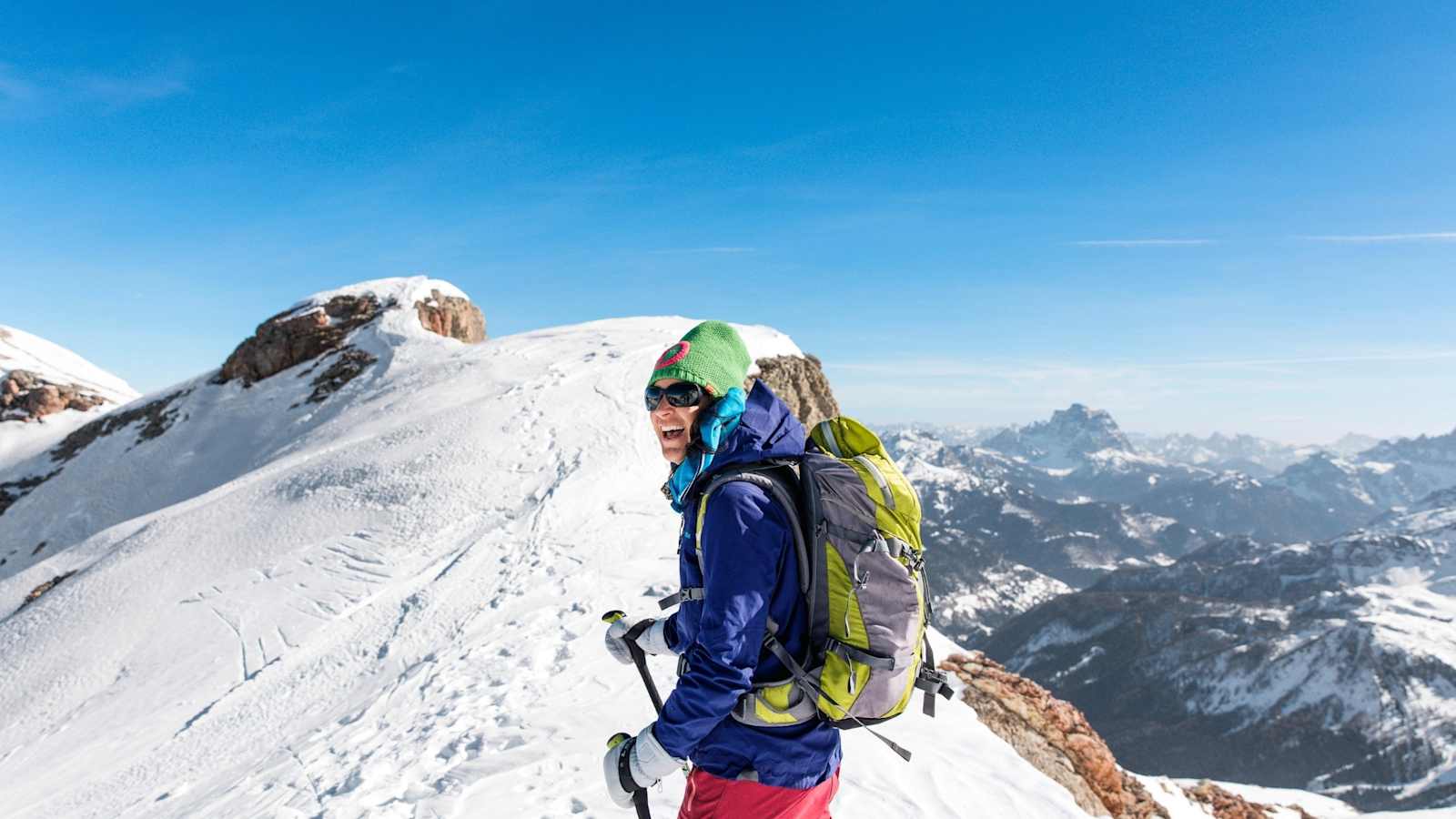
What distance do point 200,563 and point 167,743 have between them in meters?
8.74

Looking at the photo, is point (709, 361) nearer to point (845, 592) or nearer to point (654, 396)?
point (654, 396)

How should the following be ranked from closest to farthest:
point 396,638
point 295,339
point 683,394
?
1. point 683,394
2. point 396,638
3. point 295,339

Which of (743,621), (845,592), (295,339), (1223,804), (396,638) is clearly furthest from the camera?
(295,339)

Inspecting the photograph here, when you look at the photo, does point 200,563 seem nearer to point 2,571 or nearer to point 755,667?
point 755,667

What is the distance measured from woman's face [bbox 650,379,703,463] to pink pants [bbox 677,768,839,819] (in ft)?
5.80

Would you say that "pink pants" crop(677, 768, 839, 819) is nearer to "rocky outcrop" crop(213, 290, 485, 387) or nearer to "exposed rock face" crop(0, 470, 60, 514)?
"rocky outcrop" crop(213, 290, 485, 387)

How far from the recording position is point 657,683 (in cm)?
936

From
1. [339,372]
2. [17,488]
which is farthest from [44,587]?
[17,488]

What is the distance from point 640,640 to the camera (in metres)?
4.57

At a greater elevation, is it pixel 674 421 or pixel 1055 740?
pixel 674 421

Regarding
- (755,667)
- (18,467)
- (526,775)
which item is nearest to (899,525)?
(755,667)

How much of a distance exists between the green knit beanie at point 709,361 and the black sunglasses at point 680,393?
0.05 meters

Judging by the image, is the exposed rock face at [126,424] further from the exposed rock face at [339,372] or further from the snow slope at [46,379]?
the exposed rock face at [339,372]

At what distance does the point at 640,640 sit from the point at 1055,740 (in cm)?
997
